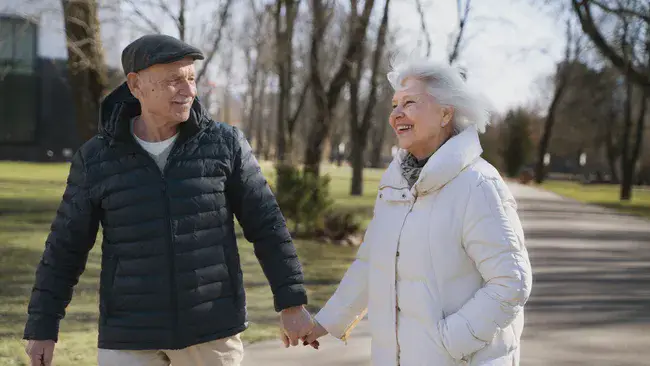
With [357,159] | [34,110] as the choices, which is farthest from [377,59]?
[34,110]

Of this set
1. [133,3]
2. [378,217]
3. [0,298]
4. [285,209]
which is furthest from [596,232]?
[378,217]

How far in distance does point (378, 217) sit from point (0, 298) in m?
7.08

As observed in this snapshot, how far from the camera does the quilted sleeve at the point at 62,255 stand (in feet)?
11.3

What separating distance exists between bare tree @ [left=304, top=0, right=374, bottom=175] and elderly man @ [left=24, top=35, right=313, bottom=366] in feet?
53.2

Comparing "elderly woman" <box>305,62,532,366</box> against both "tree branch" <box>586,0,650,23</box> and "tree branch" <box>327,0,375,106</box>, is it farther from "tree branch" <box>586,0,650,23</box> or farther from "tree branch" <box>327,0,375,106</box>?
"tree branch" <box>586,0,650,23</box>

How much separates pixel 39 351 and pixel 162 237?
2.21ft

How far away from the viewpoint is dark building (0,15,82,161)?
52781 mm

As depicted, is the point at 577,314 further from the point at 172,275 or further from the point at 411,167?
the point at 172,275

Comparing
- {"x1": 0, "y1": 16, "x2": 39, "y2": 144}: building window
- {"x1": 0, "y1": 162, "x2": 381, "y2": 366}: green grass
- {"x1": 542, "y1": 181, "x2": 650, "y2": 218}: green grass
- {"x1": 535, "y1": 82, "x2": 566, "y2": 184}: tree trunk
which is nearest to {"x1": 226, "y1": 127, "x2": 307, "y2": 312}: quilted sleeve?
{"x1": 0, "y1": 162, "x2": 381, "y2": 366}: green grass

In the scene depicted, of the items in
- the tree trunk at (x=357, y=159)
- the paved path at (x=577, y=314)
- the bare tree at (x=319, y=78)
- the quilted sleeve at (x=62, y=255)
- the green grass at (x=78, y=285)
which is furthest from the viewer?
the tree trunk at (x=357, y=159)

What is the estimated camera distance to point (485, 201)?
3.01 m

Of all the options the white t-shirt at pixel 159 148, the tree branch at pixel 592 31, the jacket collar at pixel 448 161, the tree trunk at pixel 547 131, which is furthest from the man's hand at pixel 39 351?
the tree trunk at pixel 547 131

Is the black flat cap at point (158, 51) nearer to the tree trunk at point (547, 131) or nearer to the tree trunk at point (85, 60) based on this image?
the tree trunk at point (85, 60)

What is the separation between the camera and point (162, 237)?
3.33 meters
